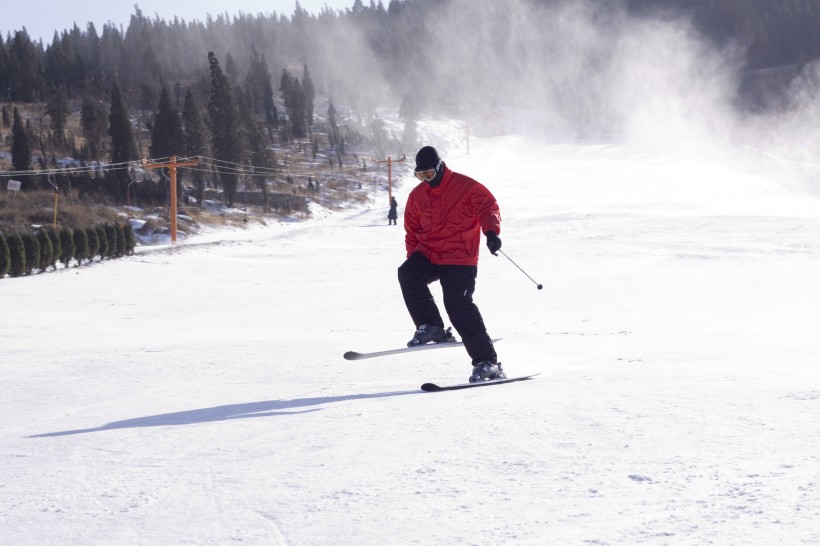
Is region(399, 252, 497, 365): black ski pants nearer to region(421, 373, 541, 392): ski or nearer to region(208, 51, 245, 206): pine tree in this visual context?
region(421, 373, 541, 392): ski

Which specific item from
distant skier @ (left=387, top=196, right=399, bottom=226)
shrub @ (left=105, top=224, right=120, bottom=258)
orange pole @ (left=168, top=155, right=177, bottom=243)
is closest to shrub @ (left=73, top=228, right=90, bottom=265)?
shrub @ (left=105, top=224, right=120, bottom=258)

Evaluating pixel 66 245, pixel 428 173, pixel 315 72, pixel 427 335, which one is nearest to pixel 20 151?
pixel 66 245

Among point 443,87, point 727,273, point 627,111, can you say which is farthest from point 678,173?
point 443,87

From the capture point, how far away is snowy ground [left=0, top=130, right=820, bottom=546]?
7.52ft

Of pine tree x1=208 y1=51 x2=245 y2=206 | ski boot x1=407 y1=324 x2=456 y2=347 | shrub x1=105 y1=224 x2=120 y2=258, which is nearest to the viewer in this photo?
ski boot x1=407 y1=324 x2=456 y2=347

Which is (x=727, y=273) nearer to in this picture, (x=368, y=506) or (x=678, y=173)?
(x=368, y=506)

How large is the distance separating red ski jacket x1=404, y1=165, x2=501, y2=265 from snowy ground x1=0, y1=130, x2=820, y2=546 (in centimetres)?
79

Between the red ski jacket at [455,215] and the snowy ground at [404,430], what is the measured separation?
0.79 meters

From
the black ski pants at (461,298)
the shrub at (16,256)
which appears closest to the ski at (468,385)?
the black ski pants at (461,298)

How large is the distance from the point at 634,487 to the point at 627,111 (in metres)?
124

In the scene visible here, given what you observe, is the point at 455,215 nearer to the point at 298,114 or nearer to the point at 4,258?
the point at 4,258

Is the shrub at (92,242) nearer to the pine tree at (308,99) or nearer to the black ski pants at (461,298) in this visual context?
the black ski pants at (461,298)

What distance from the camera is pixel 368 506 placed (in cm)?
244

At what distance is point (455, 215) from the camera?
521cm
